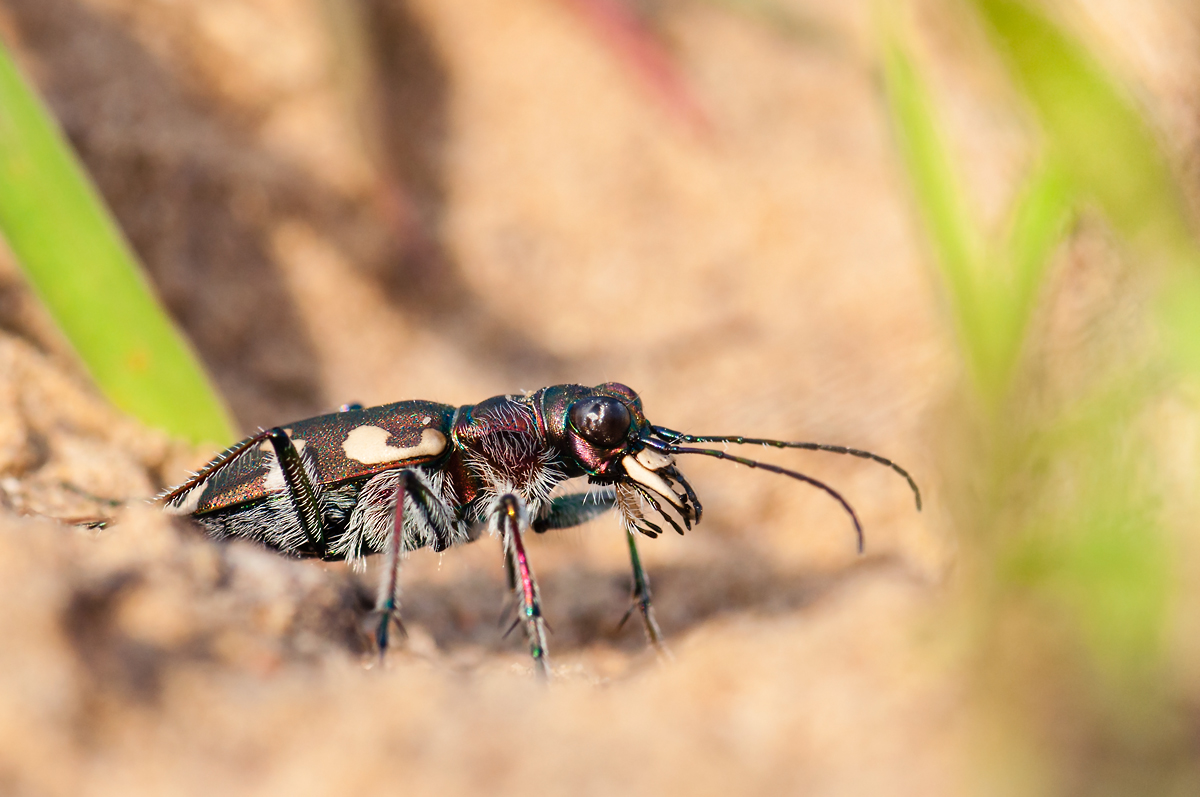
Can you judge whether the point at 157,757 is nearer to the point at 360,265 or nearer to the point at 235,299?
the point at 235,299

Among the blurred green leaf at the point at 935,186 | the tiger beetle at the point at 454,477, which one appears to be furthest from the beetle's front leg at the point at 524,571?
the blurred green leaf at the point at 935,186

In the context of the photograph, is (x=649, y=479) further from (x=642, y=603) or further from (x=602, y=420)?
(x=642, y=603)

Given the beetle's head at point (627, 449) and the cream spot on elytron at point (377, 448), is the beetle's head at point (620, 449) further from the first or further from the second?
the cream spot on elytron at point (377, 448)

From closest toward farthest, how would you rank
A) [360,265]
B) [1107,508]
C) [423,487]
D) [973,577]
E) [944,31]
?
Result: [1107,508], [973,577], [423,487], [360,265], [944,31]

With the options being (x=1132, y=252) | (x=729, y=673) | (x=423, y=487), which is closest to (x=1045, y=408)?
(x=1132, y=252)

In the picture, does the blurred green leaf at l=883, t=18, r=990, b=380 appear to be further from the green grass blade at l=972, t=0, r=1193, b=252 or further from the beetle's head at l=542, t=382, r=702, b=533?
the beetle's head at l=542, t=382, r=702, b=533

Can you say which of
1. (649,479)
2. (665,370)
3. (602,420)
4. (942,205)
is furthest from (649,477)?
(665,370)
